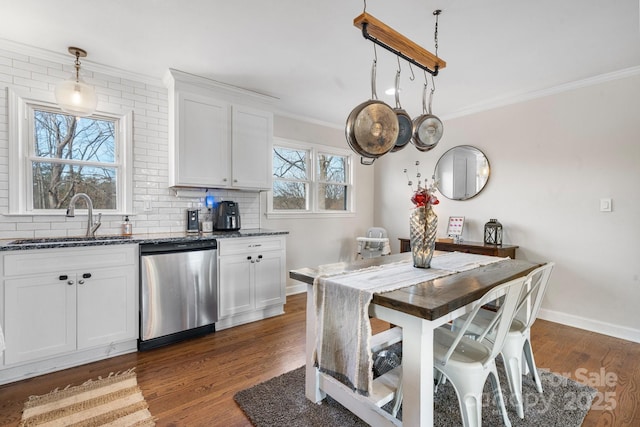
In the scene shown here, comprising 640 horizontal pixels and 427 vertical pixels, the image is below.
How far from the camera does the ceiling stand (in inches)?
79.9

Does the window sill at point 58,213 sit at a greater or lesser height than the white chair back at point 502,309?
greater

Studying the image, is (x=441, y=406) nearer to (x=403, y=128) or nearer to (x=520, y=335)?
(x=520, y=335)

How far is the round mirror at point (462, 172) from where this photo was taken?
3.81m

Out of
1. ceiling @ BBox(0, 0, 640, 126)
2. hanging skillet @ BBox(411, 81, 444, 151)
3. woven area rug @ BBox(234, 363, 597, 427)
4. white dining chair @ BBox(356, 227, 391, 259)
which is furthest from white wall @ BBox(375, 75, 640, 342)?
hanging skillet @ BBox(411, 81, 444, 151)

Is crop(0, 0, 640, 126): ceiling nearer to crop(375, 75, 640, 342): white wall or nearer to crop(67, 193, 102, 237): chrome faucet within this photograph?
crop(375, 75, 640, 342): white wall

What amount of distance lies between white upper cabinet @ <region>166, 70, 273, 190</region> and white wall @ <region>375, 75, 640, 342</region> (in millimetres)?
2607

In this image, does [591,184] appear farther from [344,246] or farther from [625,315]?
[344,246]

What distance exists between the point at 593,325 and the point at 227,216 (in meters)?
3.80

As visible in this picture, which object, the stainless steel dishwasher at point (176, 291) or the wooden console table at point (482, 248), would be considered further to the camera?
the wooden console table at point (482, 248)

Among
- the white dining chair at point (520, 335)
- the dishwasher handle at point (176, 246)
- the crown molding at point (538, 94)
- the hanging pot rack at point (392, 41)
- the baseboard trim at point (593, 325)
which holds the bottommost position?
the baseboard trim at point (593, 325)

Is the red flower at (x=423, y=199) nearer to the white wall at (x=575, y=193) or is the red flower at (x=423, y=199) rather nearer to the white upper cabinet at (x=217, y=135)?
the white upper cabinet at (x=217, y=135)

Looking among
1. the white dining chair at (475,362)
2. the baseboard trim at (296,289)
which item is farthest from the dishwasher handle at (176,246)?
Result: the white dining chair at (475,362)

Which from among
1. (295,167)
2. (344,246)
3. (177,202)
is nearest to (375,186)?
(344,246)

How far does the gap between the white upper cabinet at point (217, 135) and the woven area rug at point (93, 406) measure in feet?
5.62
